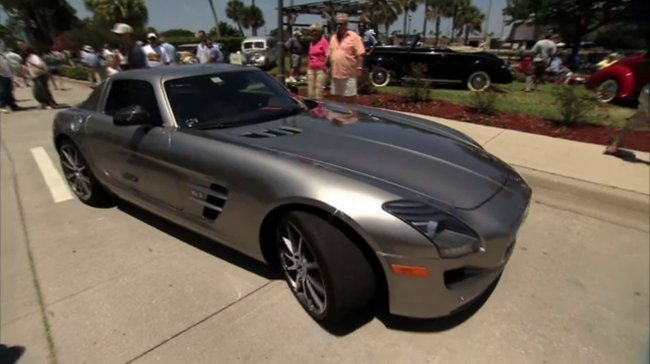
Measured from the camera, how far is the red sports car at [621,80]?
27.4 ft

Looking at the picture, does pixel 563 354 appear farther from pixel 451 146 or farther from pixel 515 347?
pixel 451 146

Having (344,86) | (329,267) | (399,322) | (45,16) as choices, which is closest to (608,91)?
(344,86)

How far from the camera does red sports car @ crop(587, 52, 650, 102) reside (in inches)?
329

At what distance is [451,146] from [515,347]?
4.25 feet

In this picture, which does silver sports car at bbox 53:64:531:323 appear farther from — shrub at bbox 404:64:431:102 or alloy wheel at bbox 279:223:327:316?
shrub at bbox 404:64:431:102

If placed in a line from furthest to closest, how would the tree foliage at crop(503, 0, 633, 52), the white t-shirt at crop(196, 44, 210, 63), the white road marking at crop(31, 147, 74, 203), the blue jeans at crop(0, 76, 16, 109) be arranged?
the tree foliage at crop(503, 0, 633, 52) → the white t-shirt at crop(196, 44, 210, 63) → the blue jeans at crop(0, 76, 16, 109) → the white road marking at crop(31, 147, 74, 203)

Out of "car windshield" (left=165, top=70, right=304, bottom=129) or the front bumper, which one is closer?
the front bumper

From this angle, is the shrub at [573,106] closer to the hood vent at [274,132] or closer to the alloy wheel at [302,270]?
the hood vent at [274,132]

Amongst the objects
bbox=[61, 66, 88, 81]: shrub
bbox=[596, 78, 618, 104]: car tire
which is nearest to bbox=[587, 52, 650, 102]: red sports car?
bbox=[596, 78, 618, 104]: car tire

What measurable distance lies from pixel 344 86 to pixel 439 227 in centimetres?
482

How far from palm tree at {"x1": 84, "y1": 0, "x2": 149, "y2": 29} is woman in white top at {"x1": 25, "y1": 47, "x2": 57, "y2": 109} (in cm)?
4861

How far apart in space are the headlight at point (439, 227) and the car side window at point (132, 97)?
192cm

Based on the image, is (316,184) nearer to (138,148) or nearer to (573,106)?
(138,148)

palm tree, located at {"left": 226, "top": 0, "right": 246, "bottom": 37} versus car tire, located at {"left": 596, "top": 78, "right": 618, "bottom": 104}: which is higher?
palm tree, located at {"left": 226, "top": 0, "right": 246, "bottom": 37}
